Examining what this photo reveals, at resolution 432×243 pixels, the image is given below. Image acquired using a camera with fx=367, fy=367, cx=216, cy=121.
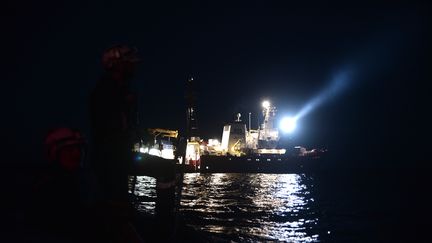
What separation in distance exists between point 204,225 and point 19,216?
12.6 meters

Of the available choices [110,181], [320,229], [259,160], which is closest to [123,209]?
[110,181]

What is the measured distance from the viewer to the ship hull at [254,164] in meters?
76.4

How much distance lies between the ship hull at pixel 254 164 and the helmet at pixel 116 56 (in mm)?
72848

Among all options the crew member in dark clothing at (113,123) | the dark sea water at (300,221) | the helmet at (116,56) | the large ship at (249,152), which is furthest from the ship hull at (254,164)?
the helmet at (116,56)

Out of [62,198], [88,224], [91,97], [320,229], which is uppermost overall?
[91,97]

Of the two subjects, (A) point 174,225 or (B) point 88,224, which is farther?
(A) point 174,225

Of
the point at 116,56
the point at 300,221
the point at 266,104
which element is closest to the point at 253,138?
the point at 266,104

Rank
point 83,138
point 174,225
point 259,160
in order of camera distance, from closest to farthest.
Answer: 1. point 83,138
2. point 174,225
3. point 259,160

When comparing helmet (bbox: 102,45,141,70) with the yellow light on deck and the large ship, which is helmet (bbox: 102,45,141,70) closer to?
the large ship

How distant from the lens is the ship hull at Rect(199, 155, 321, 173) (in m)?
76.4

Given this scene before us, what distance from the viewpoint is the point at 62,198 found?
2.21 meters

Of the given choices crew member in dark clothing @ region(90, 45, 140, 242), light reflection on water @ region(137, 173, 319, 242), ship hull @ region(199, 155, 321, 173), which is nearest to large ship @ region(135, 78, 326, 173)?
ship hull @ region(199, 155, 321, 173)

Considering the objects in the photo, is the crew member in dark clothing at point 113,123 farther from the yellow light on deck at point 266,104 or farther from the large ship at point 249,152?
the yellow light on deck at point 266,104

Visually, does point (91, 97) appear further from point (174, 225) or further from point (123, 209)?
point (174, 225)
